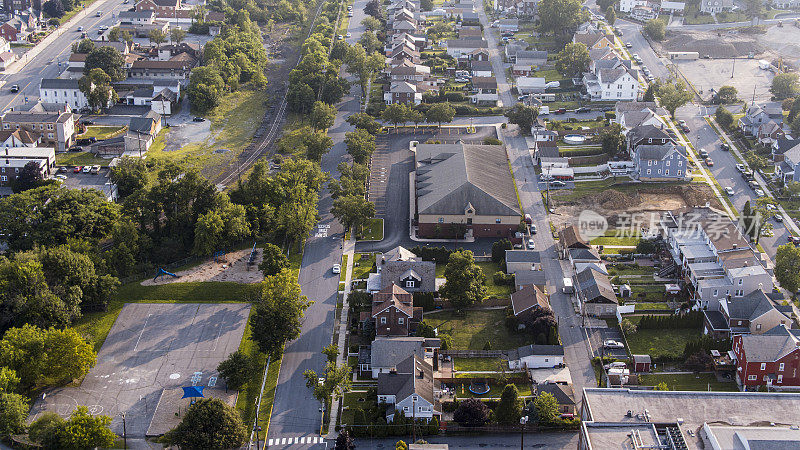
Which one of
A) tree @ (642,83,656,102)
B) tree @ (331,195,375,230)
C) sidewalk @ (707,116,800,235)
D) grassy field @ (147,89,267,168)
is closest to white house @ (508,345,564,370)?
tree @ (331,195,375,230)

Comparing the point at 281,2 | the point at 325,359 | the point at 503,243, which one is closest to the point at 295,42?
the point at 281,2

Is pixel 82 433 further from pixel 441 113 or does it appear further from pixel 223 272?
pixel 441 113

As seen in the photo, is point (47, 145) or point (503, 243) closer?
point (503, 243)

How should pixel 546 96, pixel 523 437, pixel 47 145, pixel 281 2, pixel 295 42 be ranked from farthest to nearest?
pixel 281 2 → pixel 295 42 → pixel 546 96 → pixel 47 145 → pixel 523 437

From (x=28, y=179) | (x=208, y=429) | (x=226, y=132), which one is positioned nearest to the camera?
(x=208, y=429)

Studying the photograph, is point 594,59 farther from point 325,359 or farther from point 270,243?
point 325,359

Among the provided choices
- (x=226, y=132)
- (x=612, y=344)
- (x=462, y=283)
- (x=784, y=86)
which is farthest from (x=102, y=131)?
(x=784, y=86)

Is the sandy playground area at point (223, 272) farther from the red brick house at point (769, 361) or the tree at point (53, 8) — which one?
the tree at point (53, 8)
